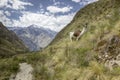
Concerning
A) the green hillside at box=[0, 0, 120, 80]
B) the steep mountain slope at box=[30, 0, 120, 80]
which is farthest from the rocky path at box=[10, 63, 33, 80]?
the steep mountain slope at box=[30, 0, 120, 80]

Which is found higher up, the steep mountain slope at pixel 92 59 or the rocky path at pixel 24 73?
the steep mountain slope at pixel 92 59

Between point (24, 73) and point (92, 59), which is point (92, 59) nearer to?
point (92, 59)

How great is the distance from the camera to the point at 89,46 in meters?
20.2

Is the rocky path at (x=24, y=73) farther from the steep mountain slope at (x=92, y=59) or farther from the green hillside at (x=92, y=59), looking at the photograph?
the steep mountain slope at (x=92, y=59)

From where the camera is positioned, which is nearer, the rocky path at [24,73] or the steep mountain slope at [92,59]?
the steep mountain slope at [92,59]

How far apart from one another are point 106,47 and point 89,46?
3.21 metres

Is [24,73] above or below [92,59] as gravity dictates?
below

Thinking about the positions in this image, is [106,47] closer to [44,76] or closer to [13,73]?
[44,76]

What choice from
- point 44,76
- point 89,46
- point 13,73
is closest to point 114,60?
point 89,46

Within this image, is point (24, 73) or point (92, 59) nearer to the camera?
point (92, 59)

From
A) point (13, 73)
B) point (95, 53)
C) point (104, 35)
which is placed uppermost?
point (104, 35)

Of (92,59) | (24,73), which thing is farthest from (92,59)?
(24,73)

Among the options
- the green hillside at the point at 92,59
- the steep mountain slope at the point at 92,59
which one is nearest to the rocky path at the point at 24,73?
the green hillside at the point at 92,59

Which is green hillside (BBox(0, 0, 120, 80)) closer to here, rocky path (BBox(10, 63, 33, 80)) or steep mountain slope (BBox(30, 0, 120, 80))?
steep mountain slope (BBox(30, 0, 120, 80))
